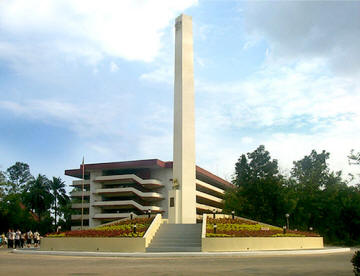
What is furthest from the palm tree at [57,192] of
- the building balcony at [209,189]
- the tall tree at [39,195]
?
the building balcony at [209,189]

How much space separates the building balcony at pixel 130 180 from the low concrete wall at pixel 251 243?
35.3 m

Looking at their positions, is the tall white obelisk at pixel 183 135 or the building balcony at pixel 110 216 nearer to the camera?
the tall white obelisk at pixel 183 135

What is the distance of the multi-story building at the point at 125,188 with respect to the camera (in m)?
59.0

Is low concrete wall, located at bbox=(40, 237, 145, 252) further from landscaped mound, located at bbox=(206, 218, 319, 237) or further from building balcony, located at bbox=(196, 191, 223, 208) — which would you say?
building balcony, located at bbox=(196, 191, 223, 208)

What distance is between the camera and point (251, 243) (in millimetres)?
23375

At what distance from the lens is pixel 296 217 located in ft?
152

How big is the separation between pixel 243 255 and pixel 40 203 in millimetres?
55863

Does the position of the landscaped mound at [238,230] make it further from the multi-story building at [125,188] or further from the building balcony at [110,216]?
the building balcony at [110,216]

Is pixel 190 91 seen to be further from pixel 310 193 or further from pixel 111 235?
pixel 310 193

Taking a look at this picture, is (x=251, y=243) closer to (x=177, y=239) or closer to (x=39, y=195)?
(x=177, y=239)

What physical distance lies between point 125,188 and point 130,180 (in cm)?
146

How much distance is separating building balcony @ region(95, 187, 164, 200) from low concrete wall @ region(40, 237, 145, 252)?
32450mm

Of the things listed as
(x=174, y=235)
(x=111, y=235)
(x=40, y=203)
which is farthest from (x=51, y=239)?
(x=40, y=203)

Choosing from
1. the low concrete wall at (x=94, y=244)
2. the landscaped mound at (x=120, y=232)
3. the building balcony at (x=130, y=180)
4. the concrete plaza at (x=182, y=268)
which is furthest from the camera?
the building balcony at (x=130, y=180)
